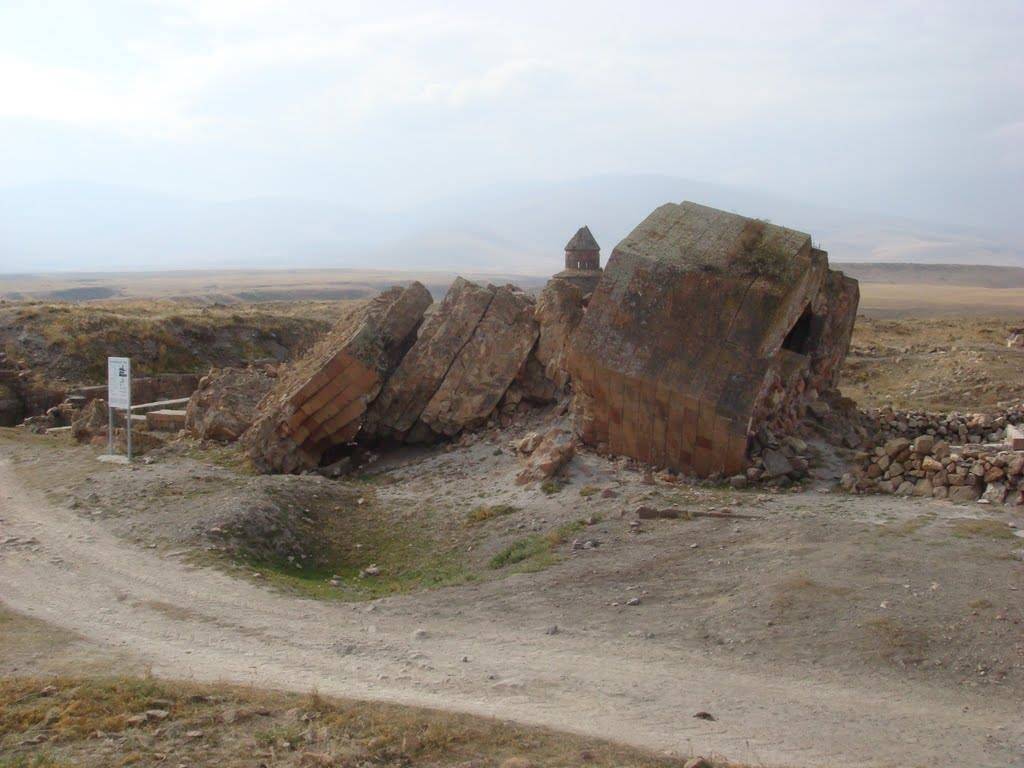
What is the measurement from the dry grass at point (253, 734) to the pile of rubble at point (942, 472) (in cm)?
597

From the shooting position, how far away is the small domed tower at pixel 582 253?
60.4ft

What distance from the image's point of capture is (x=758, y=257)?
10703 millimetres

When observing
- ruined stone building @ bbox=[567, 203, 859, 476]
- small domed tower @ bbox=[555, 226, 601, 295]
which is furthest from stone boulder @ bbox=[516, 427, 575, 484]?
small domed tower @ bbox=[555, 226, 601, 295]

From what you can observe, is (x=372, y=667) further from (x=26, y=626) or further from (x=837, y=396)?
(x=837, y=396)

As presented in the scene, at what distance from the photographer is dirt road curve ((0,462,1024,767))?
17.5 feet

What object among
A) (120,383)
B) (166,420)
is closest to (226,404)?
(120,383)

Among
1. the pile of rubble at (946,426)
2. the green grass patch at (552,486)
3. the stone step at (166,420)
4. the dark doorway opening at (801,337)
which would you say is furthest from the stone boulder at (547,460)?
the stone step at (166,420)

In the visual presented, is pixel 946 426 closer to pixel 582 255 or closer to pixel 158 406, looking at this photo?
pixel 582 255

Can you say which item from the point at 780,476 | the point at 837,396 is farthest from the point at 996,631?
the point at 837,396

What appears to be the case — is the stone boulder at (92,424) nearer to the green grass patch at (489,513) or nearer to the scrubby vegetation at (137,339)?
the scrubby vegetation at (137,339)

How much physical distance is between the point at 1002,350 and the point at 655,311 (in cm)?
1778

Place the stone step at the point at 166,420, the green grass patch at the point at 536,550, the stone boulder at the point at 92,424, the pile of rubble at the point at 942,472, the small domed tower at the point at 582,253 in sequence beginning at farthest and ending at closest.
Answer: the small domed tower at the point at 582,253 → the stone step at the point at 166,420 → the stone boulder at the point at 92,424 → the pile of rubble at the point at 942,472 → the green grass patch at the point at 536,550

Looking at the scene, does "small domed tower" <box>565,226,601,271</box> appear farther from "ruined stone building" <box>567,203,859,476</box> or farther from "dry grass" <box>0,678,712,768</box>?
"dry grass" <box>0,678,712,768</box>

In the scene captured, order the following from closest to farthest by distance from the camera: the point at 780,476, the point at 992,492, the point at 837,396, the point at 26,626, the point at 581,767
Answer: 1. the point at 581,767
2. the point at 26,626
3. the point at 992,492
4. the point at 780,476
5. the point at 837,396
